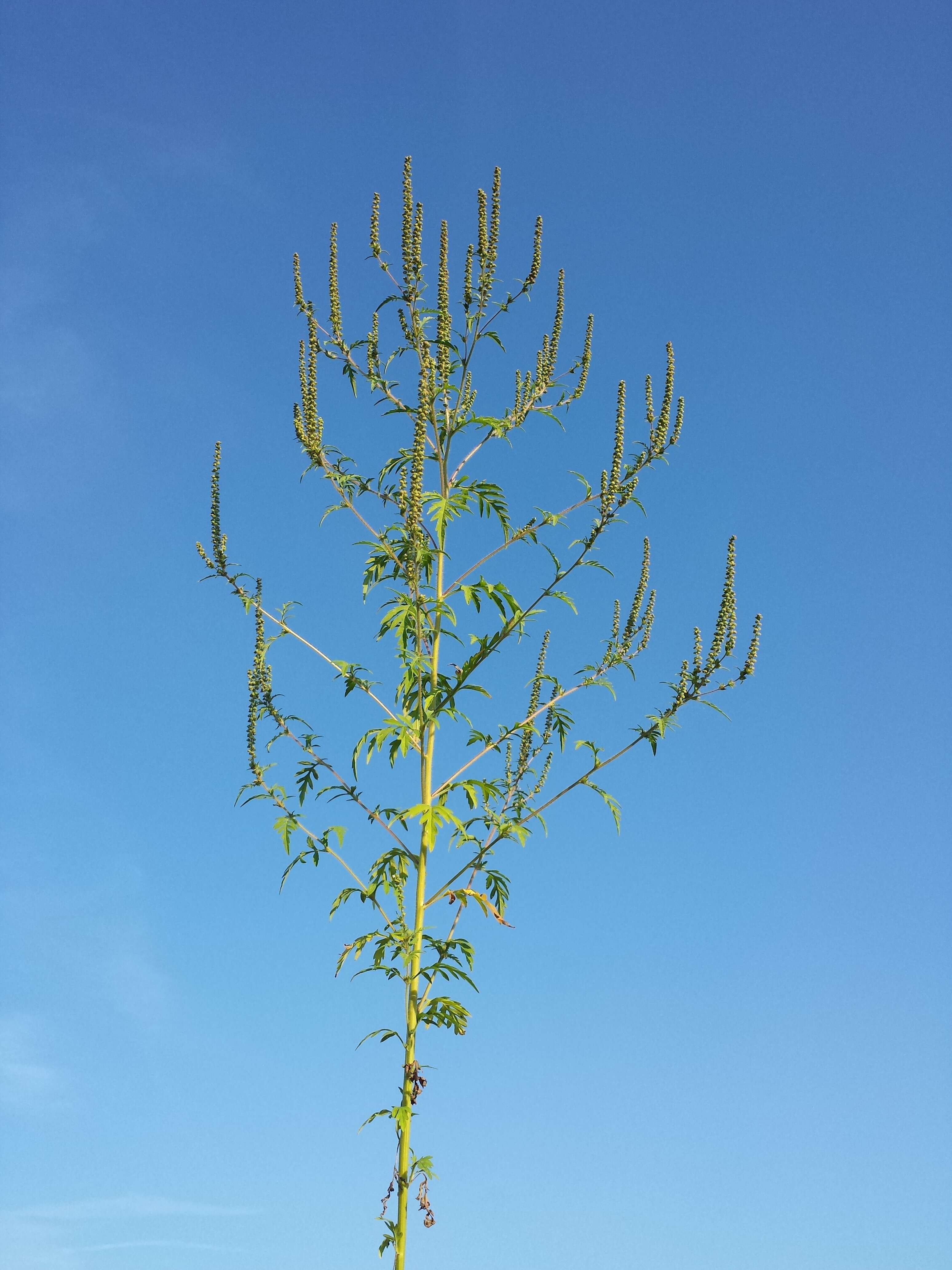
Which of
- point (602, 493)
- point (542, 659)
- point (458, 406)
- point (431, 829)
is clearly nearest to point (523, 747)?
point (542, 659)

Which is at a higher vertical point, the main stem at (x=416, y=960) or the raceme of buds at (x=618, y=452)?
the raceme of buds at (x=618, y=452)

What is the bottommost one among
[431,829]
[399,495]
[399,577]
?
[431,829]

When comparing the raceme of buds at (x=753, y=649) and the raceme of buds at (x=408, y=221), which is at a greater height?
the raceme of buds at (x=408, y=221)

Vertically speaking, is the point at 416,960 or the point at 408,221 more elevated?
the point at 408,221

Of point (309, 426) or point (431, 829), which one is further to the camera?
point (309, 426)

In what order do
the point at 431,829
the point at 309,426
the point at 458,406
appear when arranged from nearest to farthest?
the point at 431,829, the point at 309,426, the point at 458,406

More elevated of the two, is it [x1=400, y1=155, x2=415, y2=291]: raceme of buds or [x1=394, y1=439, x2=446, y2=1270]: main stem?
[x1=400, y1=155, x2=415, y2=291]: raceme of buds

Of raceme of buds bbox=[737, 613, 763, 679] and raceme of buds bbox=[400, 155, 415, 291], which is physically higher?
raceme of buds bbox=[400, 155, 415, 291]

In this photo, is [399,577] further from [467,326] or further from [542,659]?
[467,326]

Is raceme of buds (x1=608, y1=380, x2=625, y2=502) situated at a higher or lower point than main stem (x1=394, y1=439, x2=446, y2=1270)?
higher

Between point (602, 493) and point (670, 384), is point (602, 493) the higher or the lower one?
the lower one

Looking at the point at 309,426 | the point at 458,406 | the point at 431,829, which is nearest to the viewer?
the point at 431,829

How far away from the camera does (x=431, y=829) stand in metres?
6.32

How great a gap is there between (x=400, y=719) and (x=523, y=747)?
1.08m
